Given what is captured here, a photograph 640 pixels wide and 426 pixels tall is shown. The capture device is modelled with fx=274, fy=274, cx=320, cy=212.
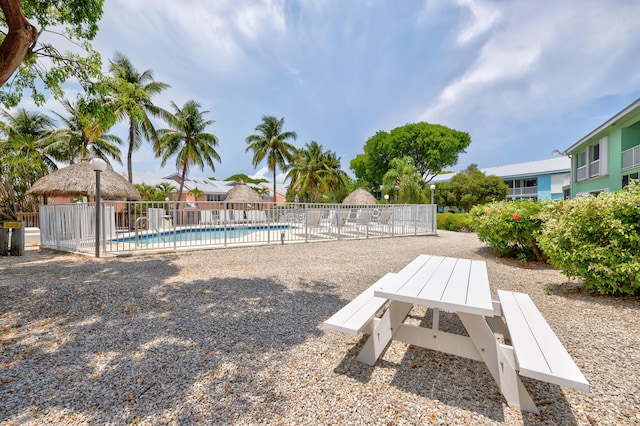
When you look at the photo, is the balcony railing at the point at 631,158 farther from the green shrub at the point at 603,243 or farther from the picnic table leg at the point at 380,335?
the picnic table leg at the point at 380,335

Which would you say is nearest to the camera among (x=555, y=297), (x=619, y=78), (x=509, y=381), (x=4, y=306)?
(x=509, y=381)

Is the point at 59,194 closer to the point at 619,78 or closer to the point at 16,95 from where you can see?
the point at 16,95

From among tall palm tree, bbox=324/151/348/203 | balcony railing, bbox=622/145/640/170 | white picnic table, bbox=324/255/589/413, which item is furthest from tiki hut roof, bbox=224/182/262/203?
balcony railing, bbox=622/145/640/170

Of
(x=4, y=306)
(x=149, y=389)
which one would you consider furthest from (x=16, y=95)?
(x=149, y=389)

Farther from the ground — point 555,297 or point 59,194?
point 59,194

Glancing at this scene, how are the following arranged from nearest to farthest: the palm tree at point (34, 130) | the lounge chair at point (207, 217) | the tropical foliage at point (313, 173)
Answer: the lounge chair at point (207, 217)
the palm tree at point (34, 130)
the tropical foliage at point (313, 173)

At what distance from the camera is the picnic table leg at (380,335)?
95.4 inches

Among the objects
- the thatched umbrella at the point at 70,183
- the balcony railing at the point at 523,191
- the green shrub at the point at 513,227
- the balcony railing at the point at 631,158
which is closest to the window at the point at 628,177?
the balcony railing at the point at 631,158

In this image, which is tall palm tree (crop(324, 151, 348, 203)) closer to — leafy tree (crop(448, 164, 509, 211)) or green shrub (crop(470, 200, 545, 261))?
leafy tree (crop(448, 164, 509, 211))

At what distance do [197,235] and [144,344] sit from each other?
724 centimetres

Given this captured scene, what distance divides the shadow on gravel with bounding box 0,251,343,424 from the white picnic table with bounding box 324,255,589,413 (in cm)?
89

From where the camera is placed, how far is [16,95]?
20.0ft

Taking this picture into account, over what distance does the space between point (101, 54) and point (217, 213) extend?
212 inches

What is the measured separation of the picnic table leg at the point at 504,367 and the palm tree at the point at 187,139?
2410 cm
